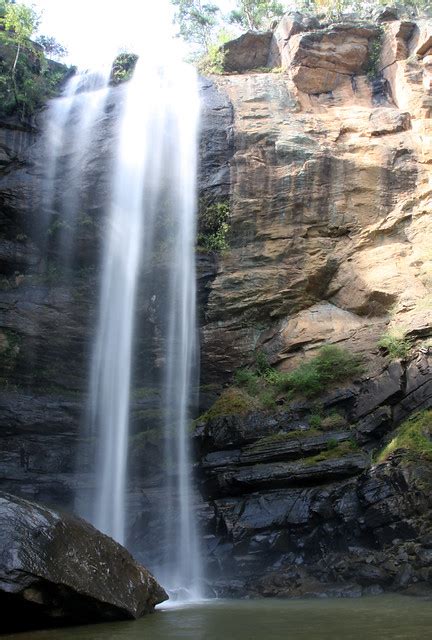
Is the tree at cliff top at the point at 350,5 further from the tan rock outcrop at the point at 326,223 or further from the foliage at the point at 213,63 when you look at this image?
the tan rock outcrop at the point at 326,223

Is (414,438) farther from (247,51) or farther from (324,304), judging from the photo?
(247,51)

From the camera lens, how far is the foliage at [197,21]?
30.9 meters

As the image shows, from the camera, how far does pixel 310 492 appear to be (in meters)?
11.7

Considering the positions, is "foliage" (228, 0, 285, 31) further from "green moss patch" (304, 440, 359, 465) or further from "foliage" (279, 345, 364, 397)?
"green moss patch" (304, 440, 359, 465)

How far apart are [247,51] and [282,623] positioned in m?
22.5

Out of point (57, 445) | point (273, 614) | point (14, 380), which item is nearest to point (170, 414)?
point (57, 445)

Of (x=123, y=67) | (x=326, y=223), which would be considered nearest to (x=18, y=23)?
(x=123, y=67)

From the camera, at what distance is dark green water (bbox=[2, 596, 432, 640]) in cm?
632

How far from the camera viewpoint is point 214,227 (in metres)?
17.8

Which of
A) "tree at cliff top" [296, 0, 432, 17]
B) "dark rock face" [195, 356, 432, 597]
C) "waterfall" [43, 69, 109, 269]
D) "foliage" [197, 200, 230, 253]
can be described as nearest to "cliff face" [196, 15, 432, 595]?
"dark rock face" [195, 356, 432, 597]

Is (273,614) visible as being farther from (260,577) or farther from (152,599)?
(260,577)

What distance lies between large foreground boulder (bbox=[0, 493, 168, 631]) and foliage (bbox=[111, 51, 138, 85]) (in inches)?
757

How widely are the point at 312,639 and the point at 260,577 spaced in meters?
5.02

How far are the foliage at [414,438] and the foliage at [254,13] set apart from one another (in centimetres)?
2612
